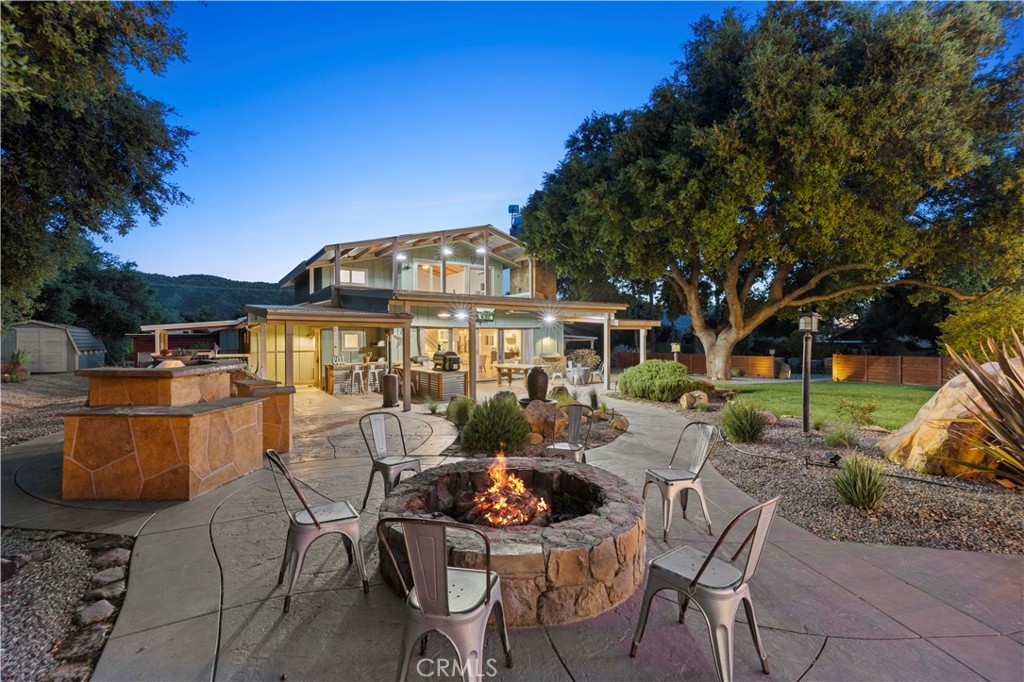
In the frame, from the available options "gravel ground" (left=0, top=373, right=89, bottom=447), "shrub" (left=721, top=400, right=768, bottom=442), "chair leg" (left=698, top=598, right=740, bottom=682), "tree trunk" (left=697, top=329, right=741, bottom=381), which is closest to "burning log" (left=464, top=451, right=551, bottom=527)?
"chair leg" (left=698, top=598, right=740, bottom=682)

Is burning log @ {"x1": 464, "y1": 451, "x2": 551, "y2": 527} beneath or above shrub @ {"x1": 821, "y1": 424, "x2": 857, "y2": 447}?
above

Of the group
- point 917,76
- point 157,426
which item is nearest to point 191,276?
point 157,426

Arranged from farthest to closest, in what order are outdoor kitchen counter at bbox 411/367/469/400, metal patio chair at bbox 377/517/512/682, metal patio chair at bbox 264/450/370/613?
1. outdoor kitchen counter at bbox 411/367/469/400
2. metal patio chair at bbox 264/450/370/613
3. metal patio chair at bbox 377/517/512/682

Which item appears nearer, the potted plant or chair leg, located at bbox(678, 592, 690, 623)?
chair leg, located at bbox(678, 592, 690, 623)

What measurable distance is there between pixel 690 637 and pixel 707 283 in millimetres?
26320

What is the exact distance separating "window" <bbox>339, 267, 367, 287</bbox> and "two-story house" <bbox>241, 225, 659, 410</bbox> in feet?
0.13

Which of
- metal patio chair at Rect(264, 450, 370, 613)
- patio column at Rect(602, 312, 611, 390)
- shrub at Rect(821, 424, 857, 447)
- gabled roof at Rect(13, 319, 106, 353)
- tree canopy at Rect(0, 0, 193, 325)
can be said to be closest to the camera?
metal patio chair at Rect(264, 450, 370, 613)

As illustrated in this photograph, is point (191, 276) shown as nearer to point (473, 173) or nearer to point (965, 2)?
point (473, 173)

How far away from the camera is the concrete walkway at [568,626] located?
220 centimetres

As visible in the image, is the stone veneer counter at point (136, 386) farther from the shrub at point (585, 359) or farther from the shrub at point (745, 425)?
the shrub at point (585, 359)

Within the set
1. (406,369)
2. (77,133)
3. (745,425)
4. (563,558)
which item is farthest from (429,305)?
(563,558)

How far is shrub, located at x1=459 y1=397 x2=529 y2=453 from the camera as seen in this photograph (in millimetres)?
6652

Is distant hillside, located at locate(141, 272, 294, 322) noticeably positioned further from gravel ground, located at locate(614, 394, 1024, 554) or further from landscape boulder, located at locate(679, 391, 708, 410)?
gravel ground, located at locate(614, 394, 1024, 554)

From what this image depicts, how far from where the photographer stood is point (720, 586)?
215cm
